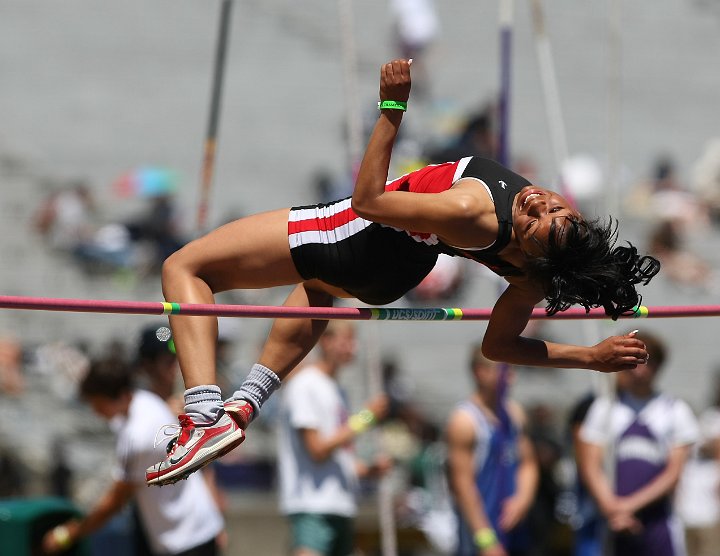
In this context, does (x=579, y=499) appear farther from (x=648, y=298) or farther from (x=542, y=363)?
(x=648, y=298)

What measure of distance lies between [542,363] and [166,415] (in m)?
1.85

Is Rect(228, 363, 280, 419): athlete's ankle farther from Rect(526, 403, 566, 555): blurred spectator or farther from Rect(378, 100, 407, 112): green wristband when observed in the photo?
Rect(526, 403, 566, 555): blurred spectator

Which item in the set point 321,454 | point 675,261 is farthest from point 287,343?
point 675,261

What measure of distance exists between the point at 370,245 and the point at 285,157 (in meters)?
9.91

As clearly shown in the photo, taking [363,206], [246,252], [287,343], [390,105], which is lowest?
[287,343]

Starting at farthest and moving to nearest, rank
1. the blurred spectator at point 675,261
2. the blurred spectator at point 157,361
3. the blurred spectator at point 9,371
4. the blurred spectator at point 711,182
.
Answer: the blurred spectator at point 711,182 → the blurred spectator at point 675,261 → the blurred spectator at point 9,371 → the blurred spectator at point 157,361

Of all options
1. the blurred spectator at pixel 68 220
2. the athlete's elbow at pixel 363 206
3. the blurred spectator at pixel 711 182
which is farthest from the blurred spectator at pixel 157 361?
the blurred spectator at pixel 711 182

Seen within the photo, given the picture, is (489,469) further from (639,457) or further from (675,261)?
(675,261)

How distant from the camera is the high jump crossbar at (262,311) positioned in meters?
4.29

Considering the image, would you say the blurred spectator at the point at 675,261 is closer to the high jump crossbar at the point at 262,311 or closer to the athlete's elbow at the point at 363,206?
the high jump crossbar at the point at 262,311

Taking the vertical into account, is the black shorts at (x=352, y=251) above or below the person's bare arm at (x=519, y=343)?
above

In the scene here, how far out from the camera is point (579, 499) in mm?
6926

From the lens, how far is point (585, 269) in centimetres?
441

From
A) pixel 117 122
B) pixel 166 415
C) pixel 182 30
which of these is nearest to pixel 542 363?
pixel 166 415
